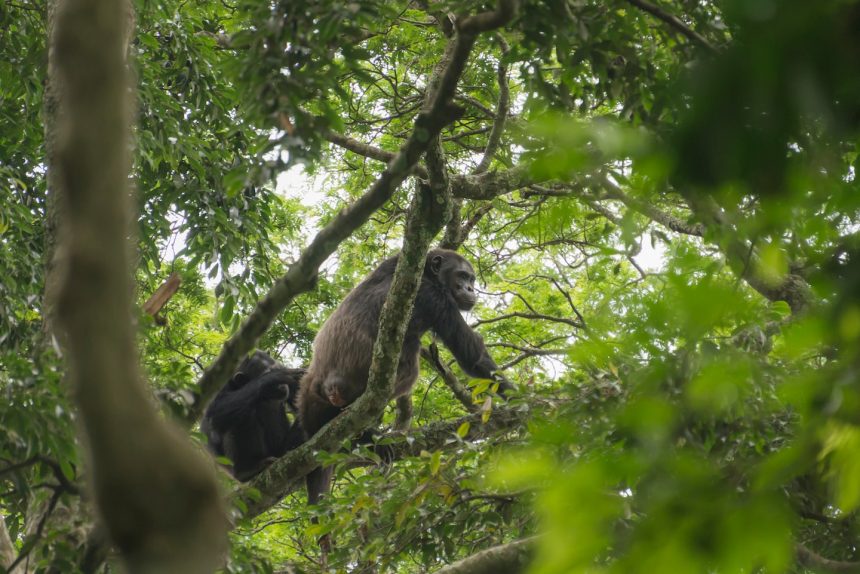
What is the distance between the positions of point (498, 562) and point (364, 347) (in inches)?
142

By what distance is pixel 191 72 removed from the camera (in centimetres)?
675

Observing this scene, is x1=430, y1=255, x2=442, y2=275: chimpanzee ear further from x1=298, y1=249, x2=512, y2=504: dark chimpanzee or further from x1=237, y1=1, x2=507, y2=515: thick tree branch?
x1=237, y1=1, x2=507, y2=515: thick tree branch

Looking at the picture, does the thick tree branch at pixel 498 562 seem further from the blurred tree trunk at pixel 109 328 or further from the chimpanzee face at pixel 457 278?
the chimpanzee face at pixel 457 278

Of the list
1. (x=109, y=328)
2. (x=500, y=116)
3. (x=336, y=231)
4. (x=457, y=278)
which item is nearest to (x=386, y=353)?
(x=336, y=231)

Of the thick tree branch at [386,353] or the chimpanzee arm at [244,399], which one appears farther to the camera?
the chimpanzee arm at [244,399]

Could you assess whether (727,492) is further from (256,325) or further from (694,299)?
(256,325)

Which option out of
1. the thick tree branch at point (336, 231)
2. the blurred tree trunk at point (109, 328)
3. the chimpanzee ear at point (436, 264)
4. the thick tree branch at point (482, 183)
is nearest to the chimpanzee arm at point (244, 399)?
the chimpanzee ear at point (436, 264)

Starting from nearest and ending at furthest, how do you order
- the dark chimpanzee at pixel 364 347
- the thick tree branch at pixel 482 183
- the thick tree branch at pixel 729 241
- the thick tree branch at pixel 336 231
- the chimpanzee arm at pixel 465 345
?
the thick tree branch at pixel 729 241 → the thick tree branch at pixel 336 231 → the thick tree branch at pixel 482 183 → the dark chimpanzee at pixel 364 347 → the chimpanzee arm at pixel 465 345

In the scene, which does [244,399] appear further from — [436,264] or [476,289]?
[476,289]

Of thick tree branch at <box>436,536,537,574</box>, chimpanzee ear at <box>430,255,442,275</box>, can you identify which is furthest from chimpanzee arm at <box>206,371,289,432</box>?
thick tree branch at <box>436,536,537,574</box>

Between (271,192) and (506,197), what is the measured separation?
270cm

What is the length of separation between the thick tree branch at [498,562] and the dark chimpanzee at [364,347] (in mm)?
3205

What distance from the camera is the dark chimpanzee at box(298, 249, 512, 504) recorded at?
23.6 feet

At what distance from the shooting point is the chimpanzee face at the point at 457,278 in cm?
791
